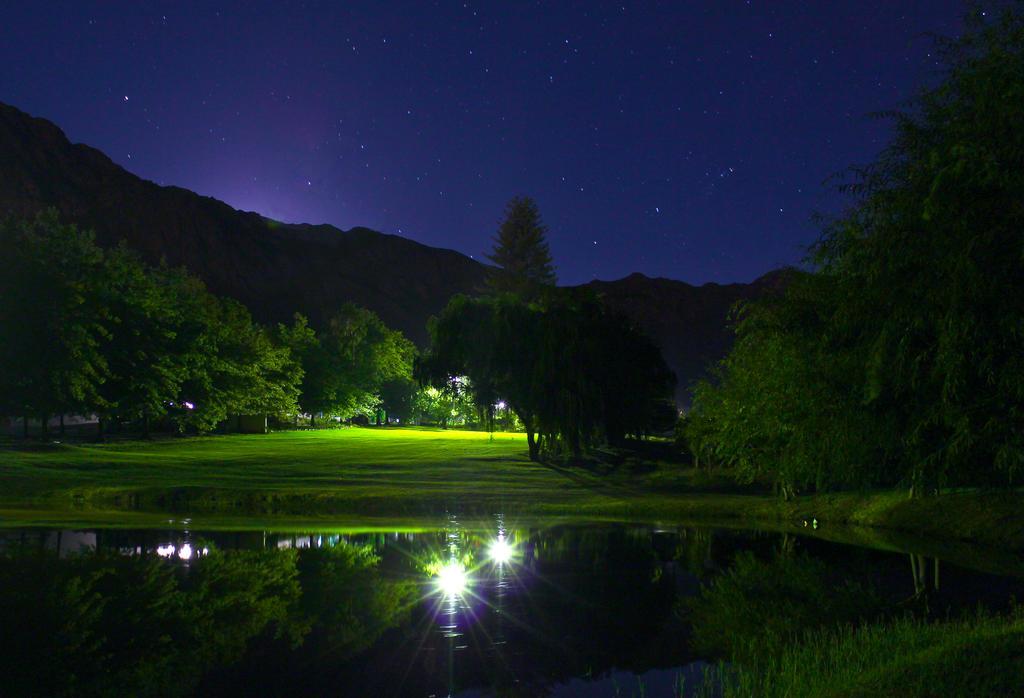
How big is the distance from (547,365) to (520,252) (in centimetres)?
8642

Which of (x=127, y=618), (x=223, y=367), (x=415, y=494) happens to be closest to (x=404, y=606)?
(x=127, y=618)

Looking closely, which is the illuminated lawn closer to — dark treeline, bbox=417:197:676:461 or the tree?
dark treeline, bbox=417:197:676:461

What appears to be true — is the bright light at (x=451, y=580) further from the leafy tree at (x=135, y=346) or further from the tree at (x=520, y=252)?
the tree at (x=520, y=252)

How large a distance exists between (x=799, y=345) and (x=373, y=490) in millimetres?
23022

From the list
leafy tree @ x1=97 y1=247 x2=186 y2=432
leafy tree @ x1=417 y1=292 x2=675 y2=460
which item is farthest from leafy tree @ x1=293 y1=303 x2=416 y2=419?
leafy tree @ x1=417 y1=292 x2=675 y2=460

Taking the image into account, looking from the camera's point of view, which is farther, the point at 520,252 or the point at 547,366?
the point at 520,252

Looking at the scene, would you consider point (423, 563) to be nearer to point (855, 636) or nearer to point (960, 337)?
point (855, 636)

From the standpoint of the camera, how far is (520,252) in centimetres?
13312

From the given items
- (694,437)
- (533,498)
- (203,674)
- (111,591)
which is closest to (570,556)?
(111,591)

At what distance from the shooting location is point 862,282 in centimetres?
1638

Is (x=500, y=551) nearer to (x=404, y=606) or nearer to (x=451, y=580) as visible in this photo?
(x=451, y=580)

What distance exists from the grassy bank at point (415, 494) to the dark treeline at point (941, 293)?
13.8ft

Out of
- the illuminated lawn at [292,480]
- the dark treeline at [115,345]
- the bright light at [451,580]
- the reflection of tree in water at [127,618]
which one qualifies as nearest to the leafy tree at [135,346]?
the dark treeline at [115,345]

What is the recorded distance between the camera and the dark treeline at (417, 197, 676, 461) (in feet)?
157
